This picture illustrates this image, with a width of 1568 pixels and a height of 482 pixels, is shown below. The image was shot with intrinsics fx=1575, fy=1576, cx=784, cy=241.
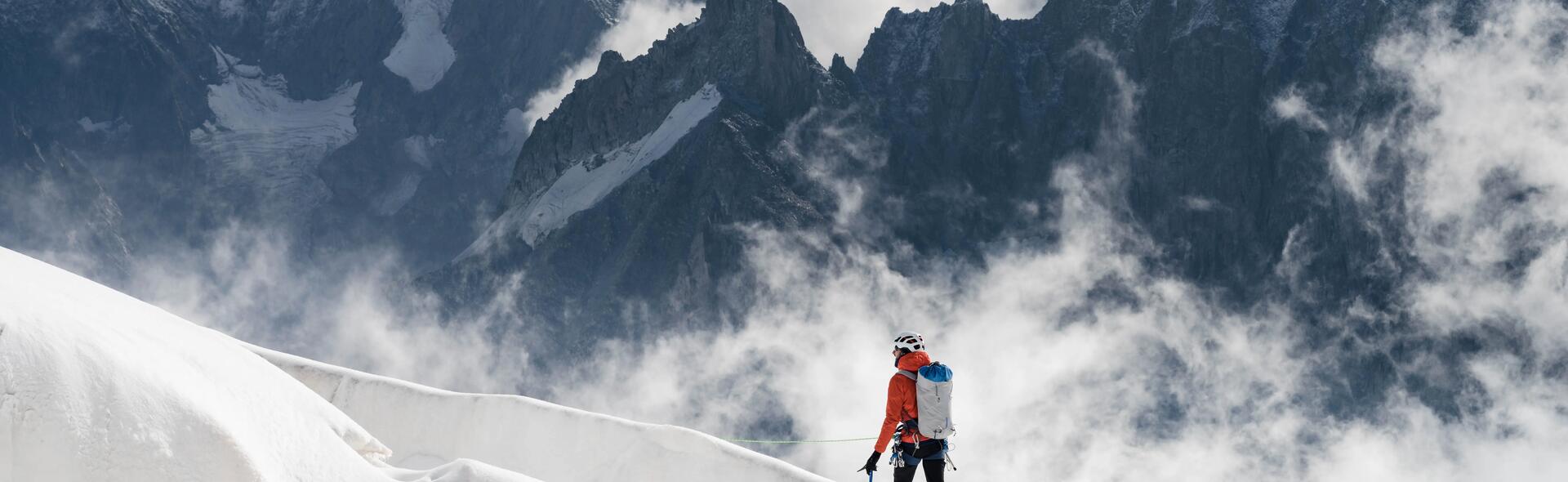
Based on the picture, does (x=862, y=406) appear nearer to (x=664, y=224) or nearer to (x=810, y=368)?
(x=810, y=368)

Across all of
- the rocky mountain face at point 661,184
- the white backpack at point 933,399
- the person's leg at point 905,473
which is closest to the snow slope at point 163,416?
the person's leg at point 905,473

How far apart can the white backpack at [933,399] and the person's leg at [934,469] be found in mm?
687

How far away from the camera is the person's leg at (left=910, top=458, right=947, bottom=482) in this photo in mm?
20156

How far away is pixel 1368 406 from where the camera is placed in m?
143

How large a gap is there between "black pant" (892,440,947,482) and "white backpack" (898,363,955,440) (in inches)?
12.1

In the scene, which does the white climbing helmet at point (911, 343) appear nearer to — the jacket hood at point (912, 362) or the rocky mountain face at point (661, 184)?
the jacket hood at point (912, 362)

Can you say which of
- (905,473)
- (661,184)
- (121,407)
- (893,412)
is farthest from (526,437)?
(661,184)

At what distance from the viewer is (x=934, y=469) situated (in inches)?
797

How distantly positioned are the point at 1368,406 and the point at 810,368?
175ft

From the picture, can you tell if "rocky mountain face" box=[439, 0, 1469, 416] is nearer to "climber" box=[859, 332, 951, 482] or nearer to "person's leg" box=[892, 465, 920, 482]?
"person's leg" box=[892, 465, 920, 482]

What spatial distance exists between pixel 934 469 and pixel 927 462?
0.51 ft

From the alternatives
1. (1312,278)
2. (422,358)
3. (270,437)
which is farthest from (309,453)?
(422,358)

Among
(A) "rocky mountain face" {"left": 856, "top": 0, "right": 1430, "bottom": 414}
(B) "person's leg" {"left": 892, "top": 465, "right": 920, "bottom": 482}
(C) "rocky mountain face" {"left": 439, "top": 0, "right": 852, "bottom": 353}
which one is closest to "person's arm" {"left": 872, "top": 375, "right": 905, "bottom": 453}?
(B) "person's leg" {"left": 892, "top": 465, "right": 920, "bottom": 482}

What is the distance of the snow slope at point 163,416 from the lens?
1562cm
